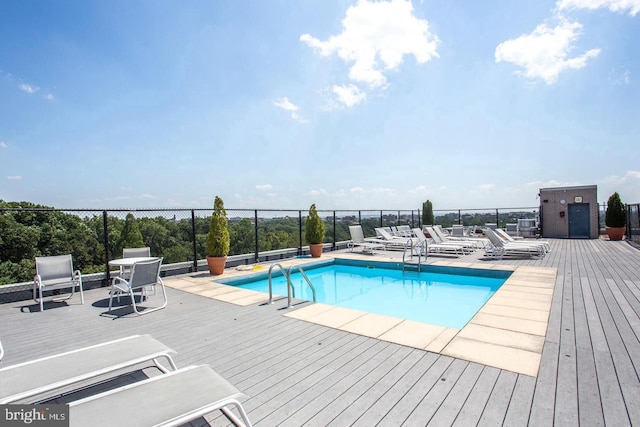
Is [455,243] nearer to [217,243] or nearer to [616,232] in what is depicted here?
[217,243]

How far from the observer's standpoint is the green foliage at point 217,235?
22.8ft

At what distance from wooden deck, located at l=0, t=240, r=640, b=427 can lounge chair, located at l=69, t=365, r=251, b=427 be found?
0.36 metres

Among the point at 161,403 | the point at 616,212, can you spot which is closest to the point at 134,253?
the point at 161,403

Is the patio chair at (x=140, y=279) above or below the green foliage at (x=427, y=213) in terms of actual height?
below

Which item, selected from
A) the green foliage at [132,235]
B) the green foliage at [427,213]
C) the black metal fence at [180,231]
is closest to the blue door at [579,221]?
the black metal fence at [180,231]

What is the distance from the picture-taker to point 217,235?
6.94m

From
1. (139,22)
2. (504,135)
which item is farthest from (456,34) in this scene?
(139,22)

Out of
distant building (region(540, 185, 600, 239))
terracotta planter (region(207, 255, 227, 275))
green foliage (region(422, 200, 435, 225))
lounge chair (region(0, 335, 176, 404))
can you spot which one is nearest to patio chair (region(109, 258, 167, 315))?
lounge chair (region(0, 335, 176, 404))

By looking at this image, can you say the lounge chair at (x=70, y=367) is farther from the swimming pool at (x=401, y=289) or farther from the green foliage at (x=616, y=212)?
the green foliage at (x=616, y=212)

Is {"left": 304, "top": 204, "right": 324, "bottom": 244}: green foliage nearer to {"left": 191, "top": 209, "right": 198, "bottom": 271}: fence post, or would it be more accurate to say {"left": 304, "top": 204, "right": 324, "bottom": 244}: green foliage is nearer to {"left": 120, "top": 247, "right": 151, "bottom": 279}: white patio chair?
{"left": 191, "top": 209, "right": 198, "bottom": 271}: fence post

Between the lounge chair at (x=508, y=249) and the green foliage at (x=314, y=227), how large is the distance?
15.6 feet

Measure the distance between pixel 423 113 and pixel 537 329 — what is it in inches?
388

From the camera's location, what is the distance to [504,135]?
1240 centimetres

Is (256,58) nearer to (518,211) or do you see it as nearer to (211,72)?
Answer: (211,72)
